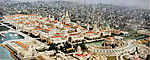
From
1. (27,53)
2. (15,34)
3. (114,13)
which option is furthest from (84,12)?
(27,53)

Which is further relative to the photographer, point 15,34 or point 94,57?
point 15,34

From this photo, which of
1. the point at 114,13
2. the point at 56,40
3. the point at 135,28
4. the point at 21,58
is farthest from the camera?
the point at 114,13

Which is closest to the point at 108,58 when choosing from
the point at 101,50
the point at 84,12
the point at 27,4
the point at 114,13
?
the point at 101,50

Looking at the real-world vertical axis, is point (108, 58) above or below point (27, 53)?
below

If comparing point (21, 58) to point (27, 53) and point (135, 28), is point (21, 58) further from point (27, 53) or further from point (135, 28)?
point (135, 28)

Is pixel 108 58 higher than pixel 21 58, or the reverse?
pixel 21 58

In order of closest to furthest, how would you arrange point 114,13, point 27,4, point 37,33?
1. point 37,33
2. point 114,13
3. point 27,4

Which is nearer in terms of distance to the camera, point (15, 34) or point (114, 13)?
point (15, 34)

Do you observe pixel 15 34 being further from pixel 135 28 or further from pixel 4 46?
pixel 135 28

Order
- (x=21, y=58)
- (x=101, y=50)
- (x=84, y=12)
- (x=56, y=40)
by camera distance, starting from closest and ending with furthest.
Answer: (x=21, y=58), (x=101, y=50), (x=56, y=40), (x=84, y=12)
